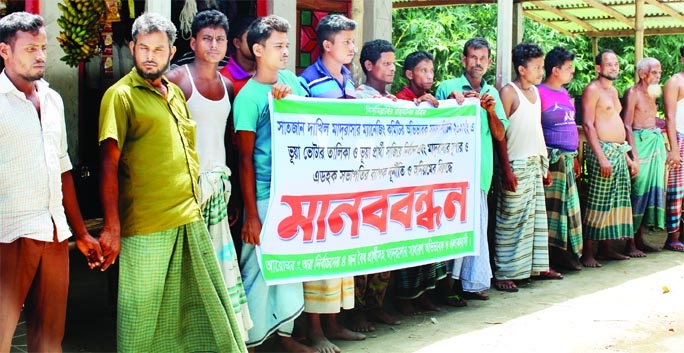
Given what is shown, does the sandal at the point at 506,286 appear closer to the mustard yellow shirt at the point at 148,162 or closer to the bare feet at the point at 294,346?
the bare feet at the point at 294,346

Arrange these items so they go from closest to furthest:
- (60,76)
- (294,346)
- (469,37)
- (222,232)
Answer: (222,232), (294,346), (60,76), (469,37)

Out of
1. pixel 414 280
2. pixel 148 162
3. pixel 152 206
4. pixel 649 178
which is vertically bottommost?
pixel 414 280

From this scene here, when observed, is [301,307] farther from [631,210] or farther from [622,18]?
[622,18]

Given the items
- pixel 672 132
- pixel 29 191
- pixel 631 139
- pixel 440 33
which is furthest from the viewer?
pixel 440 33

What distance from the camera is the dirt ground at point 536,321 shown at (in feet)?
17.0

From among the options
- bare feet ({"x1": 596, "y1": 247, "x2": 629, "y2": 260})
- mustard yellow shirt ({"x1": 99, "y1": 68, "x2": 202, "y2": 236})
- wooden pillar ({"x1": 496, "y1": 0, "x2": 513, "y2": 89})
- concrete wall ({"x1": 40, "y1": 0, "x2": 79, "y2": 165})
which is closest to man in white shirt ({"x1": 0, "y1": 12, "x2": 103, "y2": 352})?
mustard yellow shirt ({"x1": 99, "y1": 68, "x2": 202, "y2": 236})

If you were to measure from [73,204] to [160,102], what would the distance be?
0.64 m

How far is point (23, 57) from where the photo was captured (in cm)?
374

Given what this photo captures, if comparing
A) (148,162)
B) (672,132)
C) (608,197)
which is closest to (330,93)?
(148,162)

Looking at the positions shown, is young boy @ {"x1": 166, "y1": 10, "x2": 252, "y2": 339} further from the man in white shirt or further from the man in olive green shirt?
the man in white shirt

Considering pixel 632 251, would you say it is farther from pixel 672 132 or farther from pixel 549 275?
pixel 549 275

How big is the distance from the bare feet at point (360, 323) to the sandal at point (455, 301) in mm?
874

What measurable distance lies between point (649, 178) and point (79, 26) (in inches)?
212

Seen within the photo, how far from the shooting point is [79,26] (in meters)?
7.42
